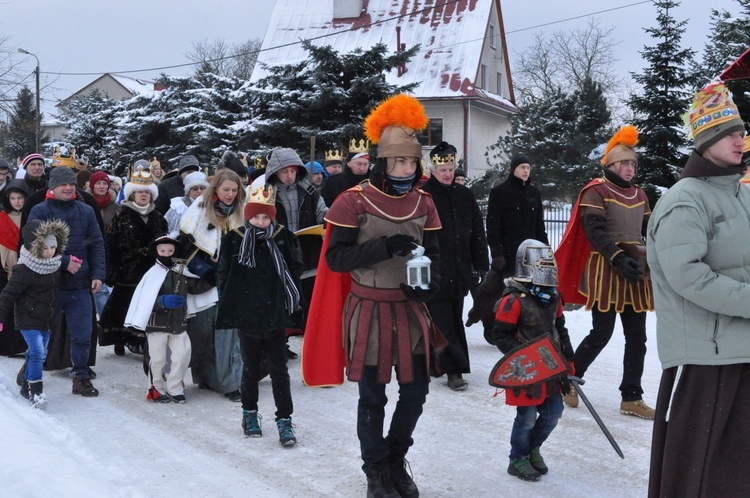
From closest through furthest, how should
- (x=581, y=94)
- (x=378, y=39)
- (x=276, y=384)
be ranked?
(x=276, y=384) → (x=581, y=94) → (x=378, y=39)

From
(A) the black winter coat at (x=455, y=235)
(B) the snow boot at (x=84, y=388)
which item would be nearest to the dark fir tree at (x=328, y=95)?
(A) the black winter coat at (x=455, y=235)

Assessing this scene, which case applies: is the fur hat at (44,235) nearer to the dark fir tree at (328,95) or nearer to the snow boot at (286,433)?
the snow boot at (286,433)

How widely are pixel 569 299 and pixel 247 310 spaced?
2.64 metres

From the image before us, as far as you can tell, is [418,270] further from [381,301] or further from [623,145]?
[623,145]

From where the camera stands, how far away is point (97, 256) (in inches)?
295

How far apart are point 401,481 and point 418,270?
4.10ft

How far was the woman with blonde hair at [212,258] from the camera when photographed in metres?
6.94

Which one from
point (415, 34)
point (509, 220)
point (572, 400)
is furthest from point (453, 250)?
point (415, 34)

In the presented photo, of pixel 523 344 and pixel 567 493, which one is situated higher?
pixel 523 344

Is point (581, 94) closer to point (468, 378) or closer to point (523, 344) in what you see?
point (468, 378)

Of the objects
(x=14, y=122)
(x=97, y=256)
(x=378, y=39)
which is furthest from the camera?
(x=14, y=122)

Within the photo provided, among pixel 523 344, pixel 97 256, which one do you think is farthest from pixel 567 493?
pixel 97 256

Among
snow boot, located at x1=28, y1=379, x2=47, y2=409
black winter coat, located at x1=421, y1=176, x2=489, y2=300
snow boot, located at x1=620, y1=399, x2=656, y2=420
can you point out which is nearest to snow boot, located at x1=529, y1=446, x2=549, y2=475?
snow boot, located at x1=620, y1=399, x2=656, y2=420

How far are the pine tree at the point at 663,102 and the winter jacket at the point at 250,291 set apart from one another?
13.0 metres
